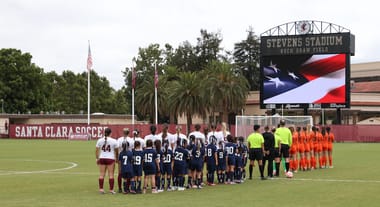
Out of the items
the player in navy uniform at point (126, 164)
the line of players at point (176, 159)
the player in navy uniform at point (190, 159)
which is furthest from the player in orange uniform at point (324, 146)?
the player in navy uniform at point (126, 164)

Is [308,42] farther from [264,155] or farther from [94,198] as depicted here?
[94,198]

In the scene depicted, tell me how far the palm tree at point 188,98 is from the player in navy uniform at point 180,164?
201 feet

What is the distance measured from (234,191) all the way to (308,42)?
46225 mm

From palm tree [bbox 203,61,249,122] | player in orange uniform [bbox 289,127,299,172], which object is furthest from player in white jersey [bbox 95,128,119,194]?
palm tree [bbox 203,61,249,122]

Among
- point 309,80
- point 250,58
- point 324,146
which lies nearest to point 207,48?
point 250,58

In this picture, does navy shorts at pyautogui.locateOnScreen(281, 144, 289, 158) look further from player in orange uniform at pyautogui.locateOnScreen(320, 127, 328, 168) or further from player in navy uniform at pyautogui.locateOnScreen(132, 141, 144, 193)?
player in navy uniform at pyautogui.locateOnScreen(132, 141, 144, 193)

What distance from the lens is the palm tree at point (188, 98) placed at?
8189 cm

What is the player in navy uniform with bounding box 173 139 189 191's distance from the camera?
1988 cm

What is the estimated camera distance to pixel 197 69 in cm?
11000

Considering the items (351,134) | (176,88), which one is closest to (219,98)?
(176,88)

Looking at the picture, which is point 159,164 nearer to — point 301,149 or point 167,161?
point 167,161

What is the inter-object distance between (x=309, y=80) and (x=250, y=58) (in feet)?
148

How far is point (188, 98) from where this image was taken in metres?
82.1

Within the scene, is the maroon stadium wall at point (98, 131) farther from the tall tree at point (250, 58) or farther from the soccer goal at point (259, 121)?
the tall tree at point (250, 58)
